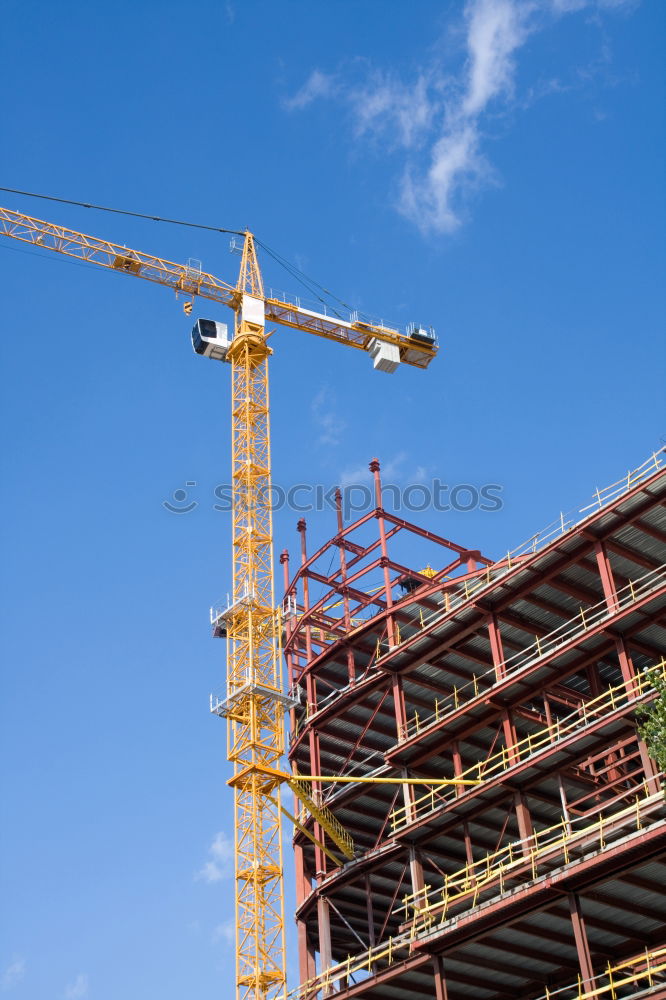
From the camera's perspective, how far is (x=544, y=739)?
55.3m

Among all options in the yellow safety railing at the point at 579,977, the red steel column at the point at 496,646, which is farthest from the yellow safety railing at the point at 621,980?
the red steel column at the point at 496,646

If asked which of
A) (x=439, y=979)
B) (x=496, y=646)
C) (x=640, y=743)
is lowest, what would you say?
(x=439, y=979)

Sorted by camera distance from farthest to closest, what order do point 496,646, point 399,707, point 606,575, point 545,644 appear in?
point 399,707 → point 545,644 → point 496,646 → point 606,575

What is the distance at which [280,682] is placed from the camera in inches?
2667

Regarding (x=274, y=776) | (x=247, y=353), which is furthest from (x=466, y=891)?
(x=247, y=353)

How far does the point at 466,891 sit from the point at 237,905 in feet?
62.4

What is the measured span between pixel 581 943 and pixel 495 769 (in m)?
15.3

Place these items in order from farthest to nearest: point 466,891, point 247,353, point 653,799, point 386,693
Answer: point 247,353 < point 386,693 < point 466,891 < point 653,799

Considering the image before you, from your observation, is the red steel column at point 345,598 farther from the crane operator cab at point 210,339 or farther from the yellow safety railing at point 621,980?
the yellow safety railing at point 621,980

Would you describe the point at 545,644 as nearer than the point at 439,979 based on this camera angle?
No

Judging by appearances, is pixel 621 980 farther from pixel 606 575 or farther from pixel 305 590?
pixel 305 590

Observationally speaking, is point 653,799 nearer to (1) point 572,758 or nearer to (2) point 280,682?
(1) point 572,758

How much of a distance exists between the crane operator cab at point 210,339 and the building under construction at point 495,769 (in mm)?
15457

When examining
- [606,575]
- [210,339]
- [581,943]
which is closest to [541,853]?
[581,943]
